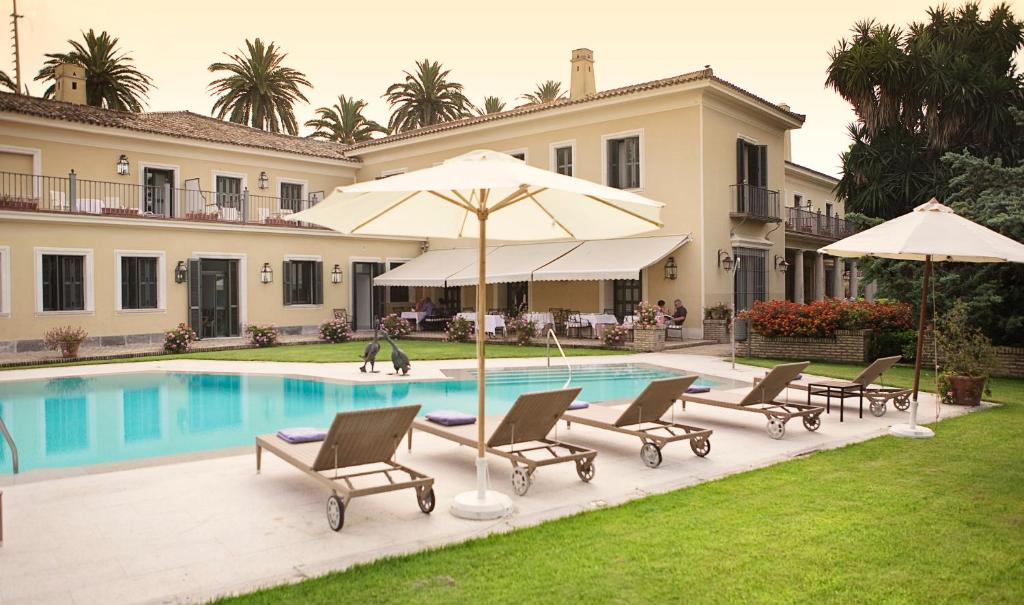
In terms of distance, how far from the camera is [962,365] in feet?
39.6

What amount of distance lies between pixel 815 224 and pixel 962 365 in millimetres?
26555

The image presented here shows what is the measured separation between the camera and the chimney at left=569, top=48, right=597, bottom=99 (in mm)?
29312

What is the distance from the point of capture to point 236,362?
19172mm

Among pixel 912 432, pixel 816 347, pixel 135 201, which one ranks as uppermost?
pixel 135 201

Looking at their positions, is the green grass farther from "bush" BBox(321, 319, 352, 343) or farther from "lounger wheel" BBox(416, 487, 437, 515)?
"bush" BBox(321, 319, 352, 343)

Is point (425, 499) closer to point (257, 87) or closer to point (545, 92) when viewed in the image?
point (257, 87)

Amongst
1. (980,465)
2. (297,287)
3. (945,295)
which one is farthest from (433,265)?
(980,465)

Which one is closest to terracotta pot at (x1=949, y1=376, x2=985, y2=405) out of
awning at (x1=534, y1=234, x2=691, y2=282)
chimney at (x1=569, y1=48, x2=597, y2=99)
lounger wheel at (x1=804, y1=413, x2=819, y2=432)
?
lounger wheel at (x1=804, y1=413, x2=819, y2=432)

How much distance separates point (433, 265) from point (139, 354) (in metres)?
11.0

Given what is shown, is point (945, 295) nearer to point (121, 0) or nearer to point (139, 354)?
point (139, 354)

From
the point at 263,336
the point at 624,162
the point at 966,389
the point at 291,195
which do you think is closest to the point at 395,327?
Answer: the point at 263,336

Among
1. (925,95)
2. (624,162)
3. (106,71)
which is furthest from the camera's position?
(106,71)

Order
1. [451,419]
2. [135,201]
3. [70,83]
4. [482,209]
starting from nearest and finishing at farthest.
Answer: [482,209], [451,419], [135,201], [70,83]

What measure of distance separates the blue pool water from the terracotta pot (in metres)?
4.25
